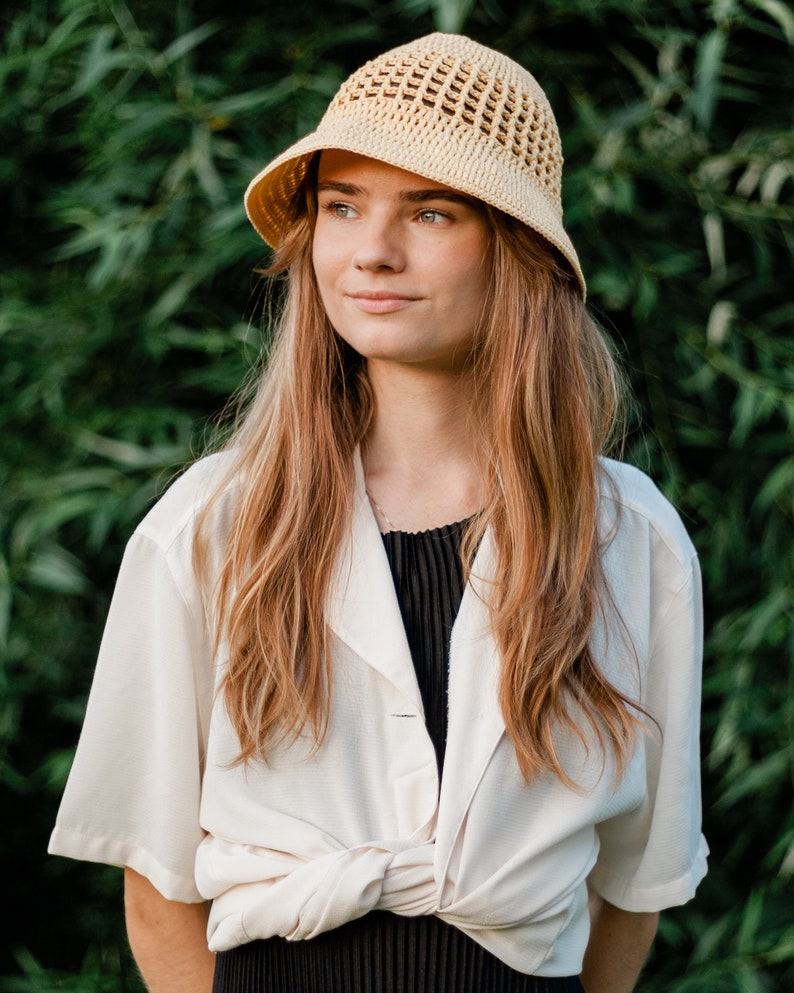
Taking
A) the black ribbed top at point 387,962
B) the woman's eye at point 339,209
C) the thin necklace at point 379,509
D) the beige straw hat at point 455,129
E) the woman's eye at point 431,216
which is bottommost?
the black ribbed top at point 387,962

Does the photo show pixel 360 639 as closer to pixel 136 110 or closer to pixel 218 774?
pixel 218 774

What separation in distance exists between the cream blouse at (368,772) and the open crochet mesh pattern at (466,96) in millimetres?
461

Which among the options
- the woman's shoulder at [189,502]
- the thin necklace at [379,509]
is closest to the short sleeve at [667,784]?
the thin necklace at [379,509]

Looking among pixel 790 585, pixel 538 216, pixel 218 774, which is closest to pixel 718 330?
pixel 790 585

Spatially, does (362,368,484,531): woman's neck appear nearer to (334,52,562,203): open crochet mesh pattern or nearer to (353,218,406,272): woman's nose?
(353,218,406,272): woman's nose

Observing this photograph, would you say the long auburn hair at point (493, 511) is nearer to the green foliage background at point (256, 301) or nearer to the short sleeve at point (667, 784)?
the short sleeve at point (667, 784)

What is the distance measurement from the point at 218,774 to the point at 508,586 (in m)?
0.43

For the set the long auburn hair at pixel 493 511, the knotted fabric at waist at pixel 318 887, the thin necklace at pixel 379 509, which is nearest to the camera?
the knotted fabric at waist at pixel 318 887

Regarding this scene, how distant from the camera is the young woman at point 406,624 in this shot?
1.48m

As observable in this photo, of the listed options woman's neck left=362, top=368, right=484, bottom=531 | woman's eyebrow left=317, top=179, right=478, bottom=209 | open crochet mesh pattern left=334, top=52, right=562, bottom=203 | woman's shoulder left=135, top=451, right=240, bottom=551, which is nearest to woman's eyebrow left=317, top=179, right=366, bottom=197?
woman's eyebrow left=317, top=179, right=478, bottom=209

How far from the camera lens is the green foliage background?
7.56 feet

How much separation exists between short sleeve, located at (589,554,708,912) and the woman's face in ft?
1.63

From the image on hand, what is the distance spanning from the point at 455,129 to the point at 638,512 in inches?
22.4

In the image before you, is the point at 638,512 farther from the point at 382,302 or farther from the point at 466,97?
the point at 466,97
